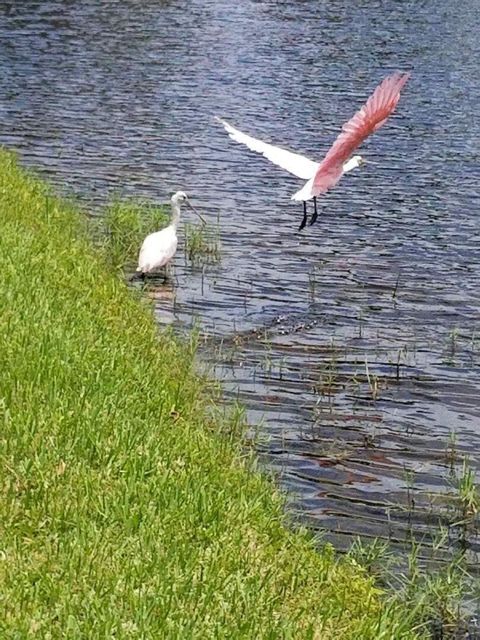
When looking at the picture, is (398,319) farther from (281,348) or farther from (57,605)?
(57,605)

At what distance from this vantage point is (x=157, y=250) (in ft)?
49.4

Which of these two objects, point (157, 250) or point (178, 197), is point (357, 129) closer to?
point (157, 250)

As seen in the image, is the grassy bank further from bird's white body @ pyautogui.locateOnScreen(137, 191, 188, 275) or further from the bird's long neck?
the bird's long neck

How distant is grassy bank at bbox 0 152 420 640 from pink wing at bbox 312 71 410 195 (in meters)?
2.13

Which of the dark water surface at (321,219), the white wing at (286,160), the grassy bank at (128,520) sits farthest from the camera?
the white wing at (286,160)

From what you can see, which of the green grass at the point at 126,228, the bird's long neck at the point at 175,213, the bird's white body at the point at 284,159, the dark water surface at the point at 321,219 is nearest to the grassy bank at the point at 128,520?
the dark water surface at the point at 321,219

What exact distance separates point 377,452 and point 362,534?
1.69 metres

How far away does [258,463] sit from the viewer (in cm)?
910

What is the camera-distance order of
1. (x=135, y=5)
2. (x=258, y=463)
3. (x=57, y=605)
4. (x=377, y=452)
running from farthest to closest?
(x=135, y=5) < (x=377, y=452) < (x=258, y=463) < (x=57, y=605)

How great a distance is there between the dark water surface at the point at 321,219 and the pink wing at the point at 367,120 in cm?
216

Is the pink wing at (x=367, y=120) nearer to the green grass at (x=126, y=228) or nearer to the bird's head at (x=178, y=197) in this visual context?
the green grass at (x=126, y=228)

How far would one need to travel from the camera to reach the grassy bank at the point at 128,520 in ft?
15.4

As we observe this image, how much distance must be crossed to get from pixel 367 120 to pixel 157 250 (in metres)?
6.42

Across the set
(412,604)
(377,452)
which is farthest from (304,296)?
(412,604)
